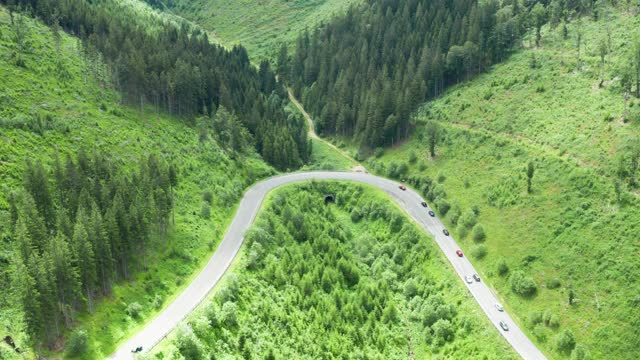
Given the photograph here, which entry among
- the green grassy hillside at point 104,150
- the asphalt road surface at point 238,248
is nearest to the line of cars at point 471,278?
the asphalt road surface at point 238,248

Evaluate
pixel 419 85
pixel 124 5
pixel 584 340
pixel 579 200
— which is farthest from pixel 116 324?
pixel 124 5

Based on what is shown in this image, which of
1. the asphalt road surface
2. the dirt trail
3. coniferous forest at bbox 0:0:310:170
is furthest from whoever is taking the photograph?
the dirt trail

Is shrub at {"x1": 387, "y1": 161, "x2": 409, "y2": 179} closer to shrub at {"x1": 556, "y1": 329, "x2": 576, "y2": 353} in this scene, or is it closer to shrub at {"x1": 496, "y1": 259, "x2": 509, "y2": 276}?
shrub at {"x1": 496, "y1": 259, "x2": 509, "y2": 276}

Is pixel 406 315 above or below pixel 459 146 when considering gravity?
below

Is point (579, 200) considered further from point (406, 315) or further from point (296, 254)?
point (296, 254)

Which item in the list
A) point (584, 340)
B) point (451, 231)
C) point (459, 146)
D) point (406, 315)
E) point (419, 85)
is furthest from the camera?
point (419, 85)

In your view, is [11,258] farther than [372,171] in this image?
No

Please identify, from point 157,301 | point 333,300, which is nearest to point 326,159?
point 333,300

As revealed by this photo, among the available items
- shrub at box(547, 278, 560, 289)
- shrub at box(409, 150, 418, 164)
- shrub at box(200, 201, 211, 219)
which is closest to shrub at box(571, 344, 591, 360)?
shrub at box(547, 278, 560, 289)
